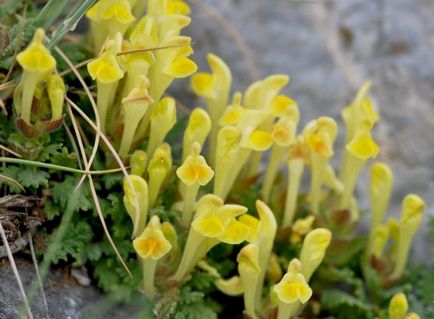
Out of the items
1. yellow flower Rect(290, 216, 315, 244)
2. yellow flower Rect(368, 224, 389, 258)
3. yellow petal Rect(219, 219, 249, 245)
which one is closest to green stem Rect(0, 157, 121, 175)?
yellow petal Rect(219, 219, 249, 245)

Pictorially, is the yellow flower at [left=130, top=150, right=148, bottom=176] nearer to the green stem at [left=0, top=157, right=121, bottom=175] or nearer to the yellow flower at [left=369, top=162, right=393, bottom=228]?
the green stem at [left=0, top=157, right=121, bottom=175]

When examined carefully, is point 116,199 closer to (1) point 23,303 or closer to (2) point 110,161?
(2) point 110,161

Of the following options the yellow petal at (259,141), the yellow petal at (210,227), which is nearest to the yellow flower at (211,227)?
the yellow petal at (210,227)

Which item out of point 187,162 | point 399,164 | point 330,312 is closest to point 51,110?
point 187,162

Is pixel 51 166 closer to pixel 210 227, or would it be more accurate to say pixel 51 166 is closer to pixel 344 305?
pixel 210 227

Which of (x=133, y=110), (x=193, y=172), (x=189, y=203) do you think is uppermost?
(x=133, y=110)

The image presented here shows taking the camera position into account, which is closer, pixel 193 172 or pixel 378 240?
pixel 193 172

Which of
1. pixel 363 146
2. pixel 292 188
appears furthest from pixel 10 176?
pixel 363 146
